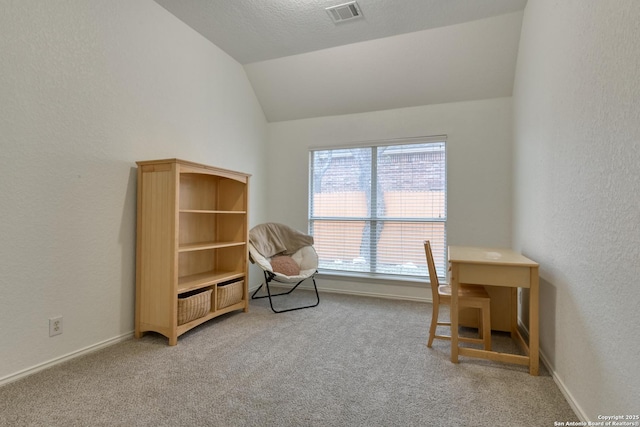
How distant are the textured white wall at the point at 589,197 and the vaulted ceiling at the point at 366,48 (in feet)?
2.42

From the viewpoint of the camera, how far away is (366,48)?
335 centimetres

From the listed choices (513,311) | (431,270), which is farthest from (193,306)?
(513,311)

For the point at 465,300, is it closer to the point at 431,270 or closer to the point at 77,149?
the point at 431,270

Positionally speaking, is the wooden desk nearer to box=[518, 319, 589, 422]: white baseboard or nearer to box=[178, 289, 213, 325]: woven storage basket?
box=[518, 319, 589, 422]: white baseboard

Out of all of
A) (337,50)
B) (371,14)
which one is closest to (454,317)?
(371,14)

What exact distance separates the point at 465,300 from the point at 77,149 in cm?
298

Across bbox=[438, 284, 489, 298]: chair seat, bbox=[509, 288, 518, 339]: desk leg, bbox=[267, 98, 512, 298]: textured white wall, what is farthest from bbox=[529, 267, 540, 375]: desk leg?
bbox=[267, 98, 512, 298]: textured white wall

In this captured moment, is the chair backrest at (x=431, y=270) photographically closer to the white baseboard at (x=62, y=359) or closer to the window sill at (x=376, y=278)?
the window sill at (x=376, y=278)

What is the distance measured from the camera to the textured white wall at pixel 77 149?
1834 millimetres

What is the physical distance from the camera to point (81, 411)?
5.12ft

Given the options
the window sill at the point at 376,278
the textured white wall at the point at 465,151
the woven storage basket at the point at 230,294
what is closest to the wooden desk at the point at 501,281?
the textured white wall at the point at 465,151

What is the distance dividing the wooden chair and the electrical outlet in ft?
8.52

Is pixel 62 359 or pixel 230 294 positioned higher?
pixel 230 294

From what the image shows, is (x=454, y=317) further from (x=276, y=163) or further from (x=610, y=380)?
(x=276, y=163)
